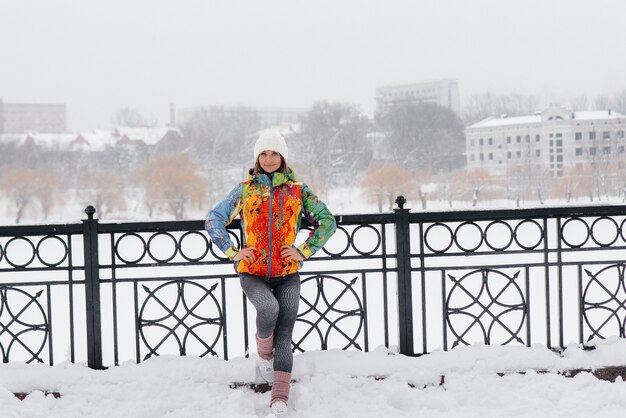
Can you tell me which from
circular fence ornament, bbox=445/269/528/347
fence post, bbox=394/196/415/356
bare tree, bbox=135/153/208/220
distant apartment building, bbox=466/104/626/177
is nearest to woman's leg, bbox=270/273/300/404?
fence post, bbox=394/196/415/356

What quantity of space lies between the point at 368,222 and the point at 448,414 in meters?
1.15

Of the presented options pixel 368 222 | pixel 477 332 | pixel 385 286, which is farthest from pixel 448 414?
pixel 477 332

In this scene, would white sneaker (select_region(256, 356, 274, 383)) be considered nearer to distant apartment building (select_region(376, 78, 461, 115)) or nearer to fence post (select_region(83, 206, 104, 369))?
fence post (select_region(83, 206, 104, 369))

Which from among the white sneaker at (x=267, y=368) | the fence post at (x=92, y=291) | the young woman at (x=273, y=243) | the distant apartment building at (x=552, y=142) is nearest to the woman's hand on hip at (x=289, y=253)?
the young woman at (x=273, y=243)

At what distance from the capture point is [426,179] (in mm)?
69125

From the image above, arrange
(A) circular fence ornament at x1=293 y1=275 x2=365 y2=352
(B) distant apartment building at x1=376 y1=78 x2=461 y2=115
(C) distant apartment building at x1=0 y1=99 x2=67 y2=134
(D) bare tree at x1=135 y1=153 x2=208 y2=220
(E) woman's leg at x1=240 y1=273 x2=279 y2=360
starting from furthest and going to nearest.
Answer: (C) distant apartment building at x1=0 y1=99 x2=67 y2=134
(B) distant apartment building at x1=376 y1=78 x2=461 y2=115
(D) bare tree at x1=135 y1=153 x2=208 y2=220
(A) circular fence ornament at x1=293 y1=275 x2=365 y2=352
(E) woman's leg at x1=240 y1=273 x2=279 y2=360

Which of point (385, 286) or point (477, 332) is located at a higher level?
point (385, 286)

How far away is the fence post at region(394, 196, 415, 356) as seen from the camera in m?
4.09

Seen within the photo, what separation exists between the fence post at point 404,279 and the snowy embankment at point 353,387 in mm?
137

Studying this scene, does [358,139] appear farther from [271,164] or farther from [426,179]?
[271,164]

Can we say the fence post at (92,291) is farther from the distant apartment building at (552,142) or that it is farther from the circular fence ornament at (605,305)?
the distant apartment building at (552,142)

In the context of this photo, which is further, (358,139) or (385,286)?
(358,139)

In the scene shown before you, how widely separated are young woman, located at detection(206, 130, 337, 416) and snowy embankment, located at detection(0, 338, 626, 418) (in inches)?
12.2

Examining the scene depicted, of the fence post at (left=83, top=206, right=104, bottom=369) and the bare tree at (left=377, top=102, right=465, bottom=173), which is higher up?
the bare tree at (left=377, top=102, right=465, bottom=173)
